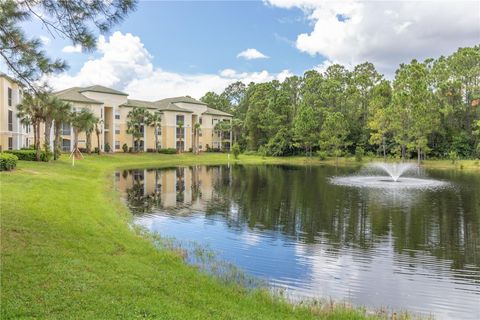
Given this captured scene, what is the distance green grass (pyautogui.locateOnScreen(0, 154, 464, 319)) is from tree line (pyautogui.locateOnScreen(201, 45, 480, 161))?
5830 cm

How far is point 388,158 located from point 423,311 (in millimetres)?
65010

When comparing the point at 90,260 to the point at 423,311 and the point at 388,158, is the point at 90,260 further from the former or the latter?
the point at 388,158

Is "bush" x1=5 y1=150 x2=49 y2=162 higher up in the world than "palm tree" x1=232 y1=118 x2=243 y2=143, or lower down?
lower down

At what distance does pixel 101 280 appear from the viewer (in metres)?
8.70

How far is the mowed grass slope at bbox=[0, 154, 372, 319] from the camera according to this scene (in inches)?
283

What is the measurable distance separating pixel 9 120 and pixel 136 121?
2955 centimetres

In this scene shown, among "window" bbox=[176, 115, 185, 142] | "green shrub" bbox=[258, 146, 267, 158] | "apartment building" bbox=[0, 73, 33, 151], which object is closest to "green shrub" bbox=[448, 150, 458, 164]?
"green shrub" bbox=[258, 146, 267, 158]

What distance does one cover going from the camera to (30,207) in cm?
1619

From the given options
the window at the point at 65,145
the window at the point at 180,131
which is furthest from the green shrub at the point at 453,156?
the window at the point at 65,145

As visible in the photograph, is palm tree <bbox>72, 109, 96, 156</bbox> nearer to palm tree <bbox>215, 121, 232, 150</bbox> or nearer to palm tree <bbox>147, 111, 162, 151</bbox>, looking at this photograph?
palm tree <bbox>147, 111, 162, 151</bbox>

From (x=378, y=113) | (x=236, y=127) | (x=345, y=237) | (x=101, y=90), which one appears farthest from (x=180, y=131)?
(x=345, y=237)

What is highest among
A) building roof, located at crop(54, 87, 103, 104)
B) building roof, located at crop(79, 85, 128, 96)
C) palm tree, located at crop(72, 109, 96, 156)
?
building roof, located at crop(79, 85, 128, 96)

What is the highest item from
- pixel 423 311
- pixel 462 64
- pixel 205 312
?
pixel 462 64

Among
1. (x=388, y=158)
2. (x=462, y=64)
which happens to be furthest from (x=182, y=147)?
(x=462, y=64)
